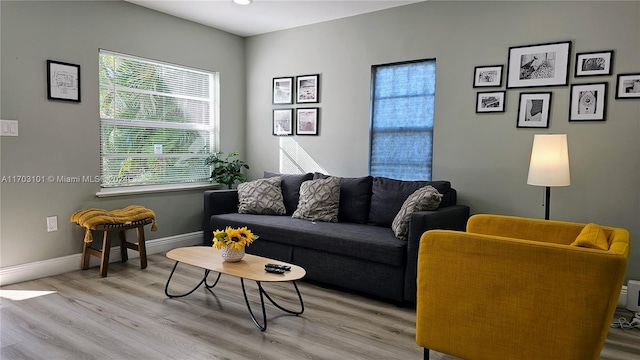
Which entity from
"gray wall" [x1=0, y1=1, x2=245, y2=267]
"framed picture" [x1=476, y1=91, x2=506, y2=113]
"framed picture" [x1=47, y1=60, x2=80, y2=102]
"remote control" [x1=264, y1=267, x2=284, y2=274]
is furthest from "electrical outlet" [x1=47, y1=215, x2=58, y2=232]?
"framed picture" [x1=476, y1=91, x2=506, y2=113]

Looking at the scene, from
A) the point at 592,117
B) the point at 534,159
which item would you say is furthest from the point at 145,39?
the point at 592,117

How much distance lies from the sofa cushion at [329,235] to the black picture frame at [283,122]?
1.21m

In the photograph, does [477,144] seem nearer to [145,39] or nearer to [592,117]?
[592,117]

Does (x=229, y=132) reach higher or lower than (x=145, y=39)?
lower

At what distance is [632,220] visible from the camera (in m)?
3.01

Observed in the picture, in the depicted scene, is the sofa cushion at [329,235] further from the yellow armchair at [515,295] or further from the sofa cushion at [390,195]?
the yellow armchair at [515,295]

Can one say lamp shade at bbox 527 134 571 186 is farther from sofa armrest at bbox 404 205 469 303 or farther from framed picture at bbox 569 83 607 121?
sofa armrest at bbox 404 205 469 303

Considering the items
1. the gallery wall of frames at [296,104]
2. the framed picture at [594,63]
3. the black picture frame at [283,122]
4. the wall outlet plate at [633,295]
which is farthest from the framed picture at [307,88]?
the wall outlet plate at [633,295]

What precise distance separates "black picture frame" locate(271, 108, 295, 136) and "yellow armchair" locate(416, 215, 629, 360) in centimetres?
305

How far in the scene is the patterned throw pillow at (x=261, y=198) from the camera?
4.16 m

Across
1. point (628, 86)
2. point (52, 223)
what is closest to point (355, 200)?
point (628, 86)

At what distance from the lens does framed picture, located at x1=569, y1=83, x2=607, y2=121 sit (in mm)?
3084

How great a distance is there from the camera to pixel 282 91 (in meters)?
4.85

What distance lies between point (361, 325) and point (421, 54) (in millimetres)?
2478
